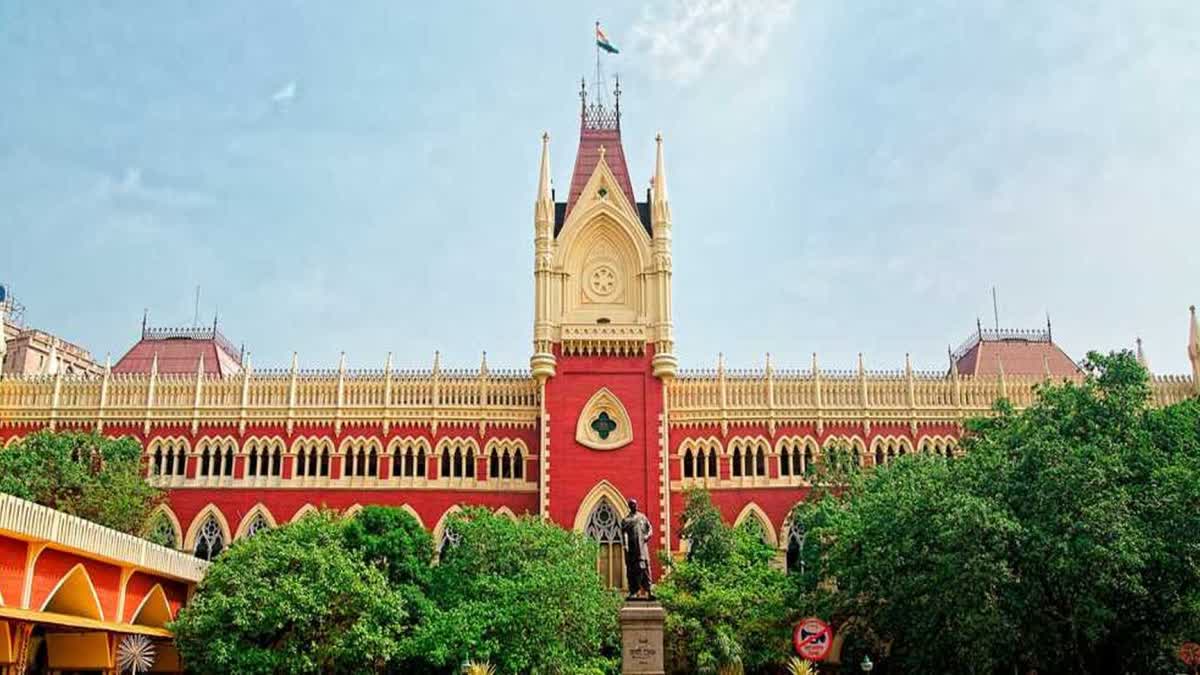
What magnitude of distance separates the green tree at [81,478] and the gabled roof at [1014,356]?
36.3 metres

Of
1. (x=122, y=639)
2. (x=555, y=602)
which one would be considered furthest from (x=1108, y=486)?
(x=122, y=639)

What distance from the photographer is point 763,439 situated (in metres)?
48.2

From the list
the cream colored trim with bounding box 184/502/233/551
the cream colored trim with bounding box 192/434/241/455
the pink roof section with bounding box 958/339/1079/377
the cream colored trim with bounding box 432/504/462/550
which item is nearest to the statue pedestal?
the cream colored trim with bounding box 432/504/462/550

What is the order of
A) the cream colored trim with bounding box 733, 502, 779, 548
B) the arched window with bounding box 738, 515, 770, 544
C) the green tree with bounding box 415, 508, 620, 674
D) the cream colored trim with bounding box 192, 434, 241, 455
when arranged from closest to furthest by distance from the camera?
the green tree with bounding box 415, 508, 620, 674 < the arched window with bounding box 738, 515, 770, 544 < the cream colored trim with bounding box 733, 502, 779, 548 < the cream colored trim with bounding box 192, 434, 241, 455

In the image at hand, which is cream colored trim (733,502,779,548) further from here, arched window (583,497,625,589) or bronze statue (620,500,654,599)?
bronze statue (620,500,654,599)

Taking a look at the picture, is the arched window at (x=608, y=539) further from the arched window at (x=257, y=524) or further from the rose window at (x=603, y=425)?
the arched window at (x=257, y=524)

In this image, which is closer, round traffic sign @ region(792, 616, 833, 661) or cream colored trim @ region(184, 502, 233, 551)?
round traffic sign @ region(792, 616, 833, 661)

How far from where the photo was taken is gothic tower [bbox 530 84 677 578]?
46.7 metres

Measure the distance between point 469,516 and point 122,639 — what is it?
12.2m

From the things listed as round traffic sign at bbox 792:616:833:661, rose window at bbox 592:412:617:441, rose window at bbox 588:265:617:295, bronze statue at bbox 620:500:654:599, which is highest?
rose window at bbox 588:265:617:295

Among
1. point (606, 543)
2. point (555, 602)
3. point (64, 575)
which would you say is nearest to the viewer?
point (64, 575)

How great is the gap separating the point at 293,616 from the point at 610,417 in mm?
16312

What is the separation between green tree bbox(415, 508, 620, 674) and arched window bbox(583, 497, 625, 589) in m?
5.82

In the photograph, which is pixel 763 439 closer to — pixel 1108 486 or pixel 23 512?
pixel 1108 486
